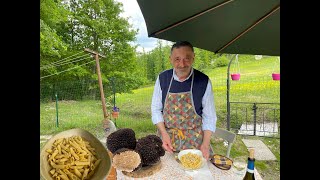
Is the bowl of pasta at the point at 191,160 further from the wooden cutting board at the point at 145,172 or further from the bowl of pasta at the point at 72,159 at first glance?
the bowl of pasta at the point at 72,159

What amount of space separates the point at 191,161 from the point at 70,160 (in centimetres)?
62

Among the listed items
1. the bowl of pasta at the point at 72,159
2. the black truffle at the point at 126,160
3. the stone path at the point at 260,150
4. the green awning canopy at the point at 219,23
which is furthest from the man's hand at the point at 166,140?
the stone path at the point at 260,150

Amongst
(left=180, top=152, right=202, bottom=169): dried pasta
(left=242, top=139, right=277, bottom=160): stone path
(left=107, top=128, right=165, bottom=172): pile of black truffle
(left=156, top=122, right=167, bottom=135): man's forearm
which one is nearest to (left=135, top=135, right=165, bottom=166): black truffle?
(left=107, top=128, right=165, bottom=172): pile of black truffle

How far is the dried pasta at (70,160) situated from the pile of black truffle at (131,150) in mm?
375

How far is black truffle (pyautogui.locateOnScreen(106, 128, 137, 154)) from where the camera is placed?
1.04m

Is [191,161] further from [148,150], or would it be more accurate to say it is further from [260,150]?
[260,150]

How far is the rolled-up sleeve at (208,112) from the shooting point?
58.9 inches

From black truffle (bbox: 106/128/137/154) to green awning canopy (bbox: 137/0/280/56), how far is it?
26.3 inches

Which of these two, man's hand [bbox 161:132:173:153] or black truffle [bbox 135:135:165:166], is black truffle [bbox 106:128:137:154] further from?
man's hand [bbox 161:132:173:153]

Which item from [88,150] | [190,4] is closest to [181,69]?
[190,4]

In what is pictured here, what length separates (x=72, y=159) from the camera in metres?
0.56
